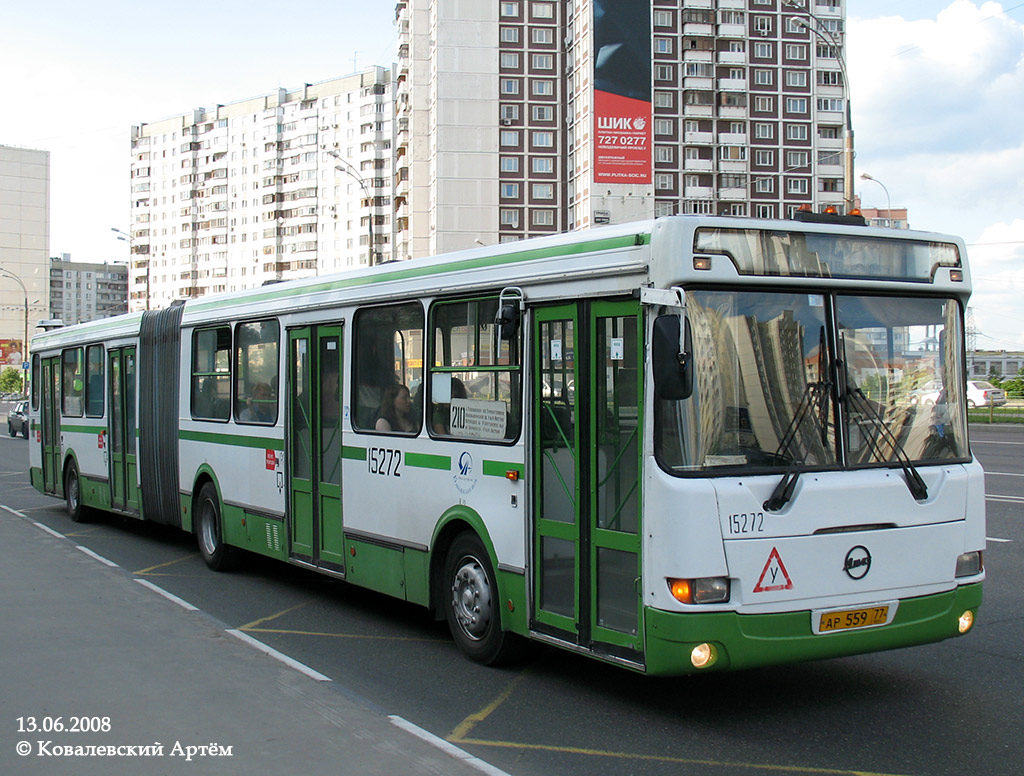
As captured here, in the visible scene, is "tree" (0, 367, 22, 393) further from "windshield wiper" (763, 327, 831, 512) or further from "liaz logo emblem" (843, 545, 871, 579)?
"liaz logo emblem" (843, 545, 871, 579)

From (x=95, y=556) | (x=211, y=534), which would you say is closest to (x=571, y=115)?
(x=95, y=556)

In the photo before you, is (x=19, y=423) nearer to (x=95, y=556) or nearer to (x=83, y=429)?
(x=83, y=429)

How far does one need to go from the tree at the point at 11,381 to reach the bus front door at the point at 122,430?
→ 12925 cm

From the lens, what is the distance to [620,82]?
54.0m

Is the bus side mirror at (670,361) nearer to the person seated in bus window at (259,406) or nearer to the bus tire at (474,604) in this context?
the bus tire at (474,604)

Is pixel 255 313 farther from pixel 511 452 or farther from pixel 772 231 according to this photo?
pixel 772 231

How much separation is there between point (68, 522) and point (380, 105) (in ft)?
352

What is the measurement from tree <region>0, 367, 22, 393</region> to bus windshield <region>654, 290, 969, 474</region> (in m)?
141

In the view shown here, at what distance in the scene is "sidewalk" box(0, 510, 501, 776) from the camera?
17.7 feet

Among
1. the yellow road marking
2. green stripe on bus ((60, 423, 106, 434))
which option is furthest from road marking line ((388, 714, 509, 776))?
green stripe on bus ((60, 423, 106, 434))

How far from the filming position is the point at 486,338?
7711 millimetres

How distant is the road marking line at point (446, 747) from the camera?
539cm

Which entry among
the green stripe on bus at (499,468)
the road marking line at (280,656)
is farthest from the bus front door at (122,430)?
the green stripe on bus at (499,468)

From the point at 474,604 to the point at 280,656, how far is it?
1373mm
